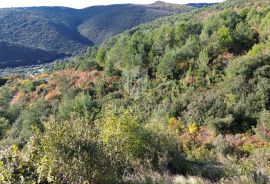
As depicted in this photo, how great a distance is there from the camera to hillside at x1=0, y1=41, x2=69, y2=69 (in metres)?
146

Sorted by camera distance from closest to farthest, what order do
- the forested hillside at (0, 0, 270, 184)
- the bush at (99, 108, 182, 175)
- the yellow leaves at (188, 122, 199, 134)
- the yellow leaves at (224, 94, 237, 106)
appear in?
the forested hillside at (0, 0, 270, 184)
the bush at (99, 108, 182, 175)
the yellow leaves at (188, 122, 199, 134)
the yellow leaves at (224, 94, 237, 106)

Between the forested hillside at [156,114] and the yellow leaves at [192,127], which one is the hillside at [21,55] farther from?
the yellow leaves at [192,127]

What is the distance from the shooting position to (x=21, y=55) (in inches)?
5950

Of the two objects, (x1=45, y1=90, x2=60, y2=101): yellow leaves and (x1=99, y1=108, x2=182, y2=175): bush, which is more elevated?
(x1=99, y1=108, x2=182, y2=175): bush

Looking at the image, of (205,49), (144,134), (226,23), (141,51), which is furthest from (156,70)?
(144,134)

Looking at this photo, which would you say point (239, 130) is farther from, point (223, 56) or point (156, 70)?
point (156, 70)

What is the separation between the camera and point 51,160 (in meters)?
7.75

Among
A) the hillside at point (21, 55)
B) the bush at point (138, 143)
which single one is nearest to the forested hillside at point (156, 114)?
the bush at point (138, 143)

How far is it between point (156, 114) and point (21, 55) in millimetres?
126486

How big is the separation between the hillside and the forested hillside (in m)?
61.3

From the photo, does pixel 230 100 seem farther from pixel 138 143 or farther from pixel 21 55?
pixel 21 55

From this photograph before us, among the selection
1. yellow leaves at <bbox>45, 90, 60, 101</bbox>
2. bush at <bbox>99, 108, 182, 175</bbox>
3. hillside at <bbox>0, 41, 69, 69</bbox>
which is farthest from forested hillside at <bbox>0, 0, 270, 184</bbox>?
hillside at <bbox>0, 41, 69, 69</bbox>

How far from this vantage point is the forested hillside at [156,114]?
815cm

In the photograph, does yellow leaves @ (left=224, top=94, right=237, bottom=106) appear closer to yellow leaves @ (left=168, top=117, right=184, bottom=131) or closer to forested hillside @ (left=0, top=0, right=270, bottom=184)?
forested hillside @ (left=0, top=0, right=270, bottom=184)
